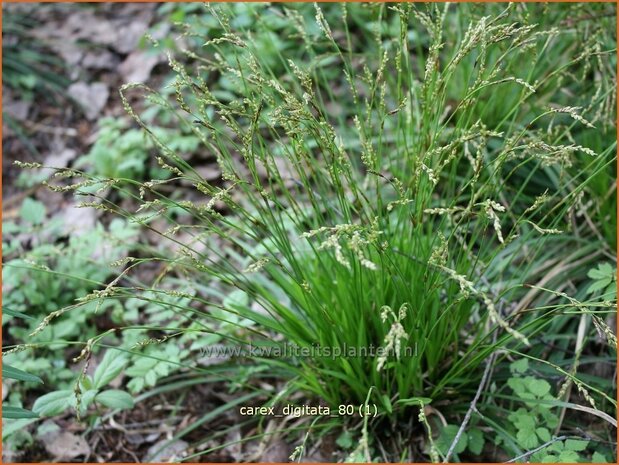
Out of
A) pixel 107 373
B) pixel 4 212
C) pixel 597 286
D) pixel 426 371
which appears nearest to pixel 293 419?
pixel 426 371

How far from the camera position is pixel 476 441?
1.74 m

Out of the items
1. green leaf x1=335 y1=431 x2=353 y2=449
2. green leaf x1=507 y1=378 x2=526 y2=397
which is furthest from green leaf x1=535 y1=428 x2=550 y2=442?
green leaf x1=335 y1=431 x2=353 y2=449

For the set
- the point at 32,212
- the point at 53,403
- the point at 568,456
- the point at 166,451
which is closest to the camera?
the point at 568,456

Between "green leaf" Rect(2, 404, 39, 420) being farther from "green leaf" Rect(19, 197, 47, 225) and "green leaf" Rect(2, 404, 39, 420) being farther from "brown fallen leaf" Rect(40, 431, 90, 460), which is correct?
"green leaf" Rect(19, 197, 47, 225)

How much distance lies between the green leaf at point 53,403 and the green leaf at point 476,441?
1.08m

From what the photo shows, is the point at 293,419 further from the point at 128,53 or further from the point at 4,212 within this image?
the point at 128,53

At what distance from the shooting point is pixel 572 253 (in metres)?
2.20

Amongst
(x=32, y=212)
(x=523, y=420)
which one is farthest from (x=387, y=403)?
(x=32, y=212)

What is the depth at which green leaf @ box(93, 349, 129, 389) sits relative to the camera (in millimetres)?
1829

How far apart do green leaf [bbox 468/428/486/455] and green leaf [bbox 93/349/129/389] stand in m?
0.99

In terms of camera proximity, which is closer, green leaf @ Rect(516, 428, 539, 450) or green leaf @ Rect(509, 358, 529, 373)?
green leaf @ Rect(516, 428, 539, 450)

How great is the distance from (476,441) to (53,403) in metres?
1.15

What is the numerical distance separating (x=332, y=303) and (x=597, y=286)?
0.73 m

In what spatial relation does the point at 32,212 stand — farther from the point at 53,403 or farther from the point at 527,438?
the point at 527,438
